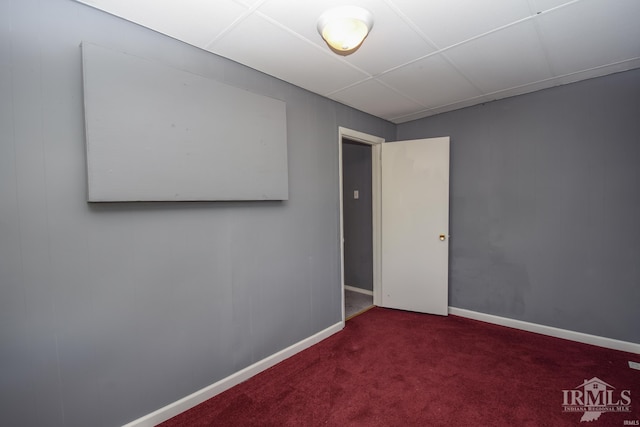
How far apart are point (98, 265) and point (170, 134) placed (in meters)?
0.85

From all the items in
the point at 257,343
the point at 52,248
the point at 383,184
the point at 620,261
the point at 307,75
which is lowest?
the point at 257,343

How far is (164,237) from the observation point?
1779mm

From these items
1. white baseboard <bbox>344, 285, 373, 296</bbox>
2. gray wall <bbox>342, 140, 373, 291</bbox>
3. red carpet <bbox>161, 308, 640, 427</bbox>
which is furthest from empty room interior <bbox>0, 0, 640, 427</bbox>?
white baseboard <bbox>344, 285, 373, 296</bbox>

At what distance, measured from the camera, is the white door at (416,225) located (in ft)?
10.9

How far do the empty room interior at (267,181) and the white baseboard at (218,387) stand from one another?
12 millimetres

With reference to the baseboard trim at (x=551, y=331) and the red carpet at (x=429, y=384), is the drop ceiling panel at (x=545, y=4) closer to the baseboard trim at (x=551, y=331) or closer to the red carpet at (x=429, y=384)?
the red carpet at (x=429, y=384)

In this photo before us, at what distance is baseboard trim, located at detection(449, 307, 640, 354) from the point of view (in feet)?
8.12

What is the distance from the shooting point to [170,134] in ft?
5.63

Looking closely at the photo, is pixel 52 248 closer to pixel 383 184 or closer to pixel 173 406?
pixel 173 406

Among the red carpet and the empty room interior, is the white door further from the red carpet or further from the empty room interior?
the red carpet

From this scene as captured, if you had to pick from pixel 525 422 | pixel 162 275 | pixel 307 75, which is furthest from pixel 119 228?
pixel 525 422

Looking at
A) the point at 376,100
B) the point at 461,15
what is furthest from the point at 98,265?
the point at 376,100

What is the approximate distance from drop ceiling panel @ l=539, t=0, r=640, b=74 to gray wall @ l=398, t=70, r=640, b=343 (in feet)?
1.65

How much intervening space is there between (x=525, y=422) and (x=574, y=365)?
1004mm
